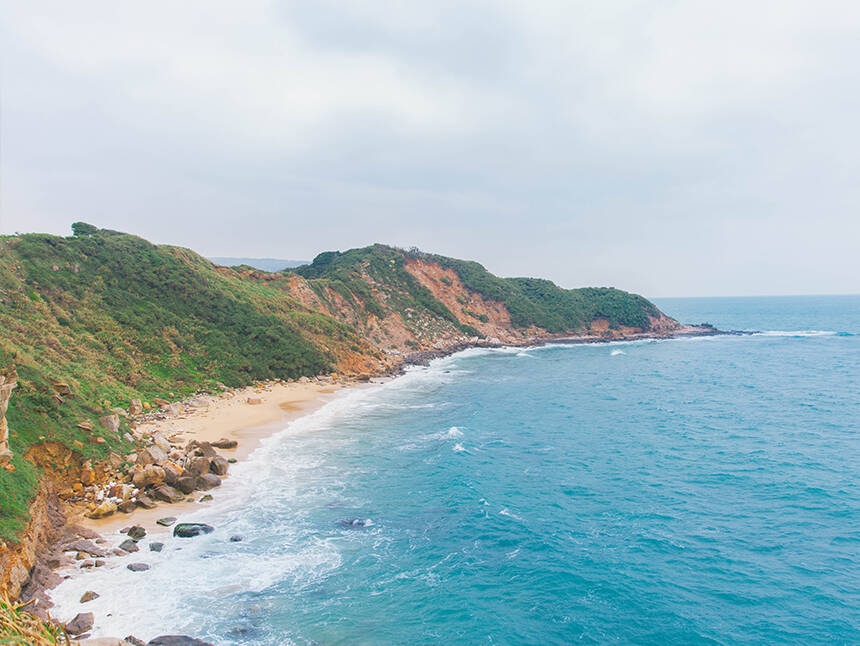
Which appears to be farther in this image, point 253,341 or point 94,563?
point 253,341

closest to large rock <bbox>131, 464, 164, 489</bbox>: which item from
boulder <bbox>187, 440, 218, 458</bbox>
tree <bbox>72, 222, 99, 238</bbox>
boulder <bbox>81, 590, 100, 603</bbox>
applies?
boulder <bbox>187, 440, 218, 458</bbox>

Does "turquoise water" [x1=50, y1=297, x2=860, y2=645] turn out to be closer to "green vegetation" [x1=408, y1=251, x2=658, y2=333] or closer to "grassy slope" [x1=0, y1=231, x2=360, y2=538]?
"grassy slope" [x1=0, y1=231, x2=360, y2=538]

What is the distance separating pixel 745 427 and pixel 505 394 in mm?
19447

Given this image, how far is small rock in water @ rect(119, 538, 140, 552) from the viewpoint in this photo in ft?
54.9

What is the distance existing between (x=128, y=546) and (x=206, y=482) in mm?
5776

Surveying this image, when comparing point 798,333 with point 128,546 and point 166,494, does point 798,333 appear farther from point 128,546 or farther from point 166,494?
point 128,546

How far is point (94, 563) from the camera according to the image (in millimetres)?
15648

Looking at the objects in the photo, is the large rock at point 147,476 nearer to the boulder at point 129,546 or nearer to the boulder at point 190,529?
the boulder at point 190,529

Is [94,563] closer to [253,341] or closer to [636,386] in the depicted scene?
[253,341]

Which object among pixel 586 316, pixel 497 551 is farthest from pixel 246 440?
pixel 586 316

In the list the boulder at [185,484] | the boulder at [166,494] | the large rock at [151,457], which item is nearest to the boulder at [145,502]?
the boulder at [166,494]

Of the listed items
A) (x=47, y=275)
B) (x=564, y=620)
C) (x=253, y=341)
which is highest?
(x=47, y=275)

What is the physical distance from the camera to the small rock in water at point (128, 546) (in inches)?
658

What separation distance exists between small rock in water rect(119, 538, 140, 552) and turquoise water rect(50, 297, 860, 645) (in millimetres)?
1191
